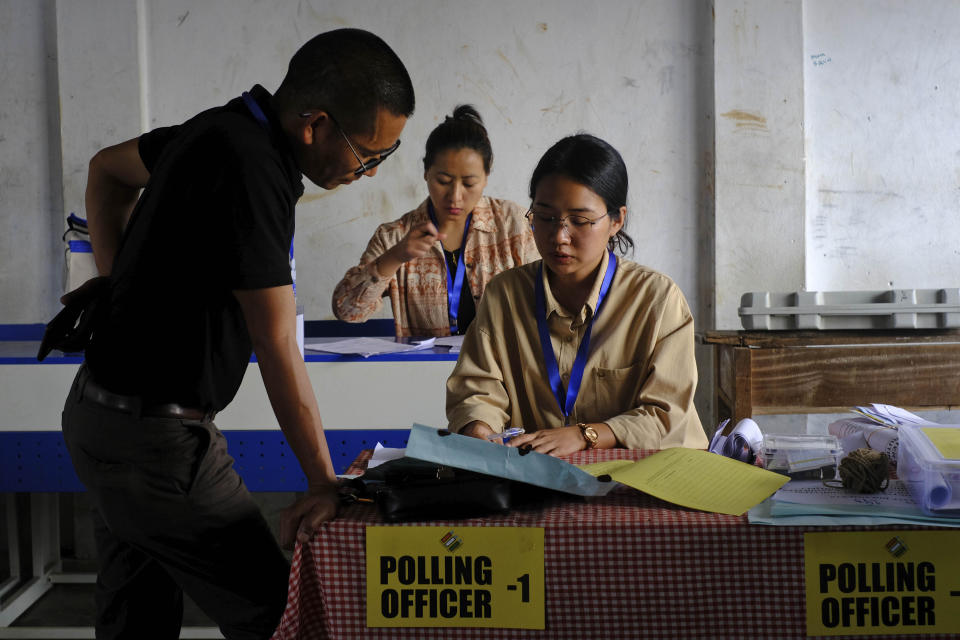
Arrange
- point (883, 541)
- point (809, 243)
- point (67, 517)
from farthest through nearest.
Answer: point (809, 243) < point (67, 517) < point (883, 541)

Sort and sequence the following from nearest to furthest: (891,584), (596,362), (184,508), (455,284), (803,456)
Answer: (891,584) → (803,456) → (184,508) → (596,362) → (455,284)

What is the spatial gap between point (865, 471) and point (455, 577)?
58cm

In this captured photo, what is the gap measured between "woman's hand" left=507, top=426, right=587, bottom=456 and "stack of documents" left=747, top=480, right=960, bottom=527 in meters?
0.40

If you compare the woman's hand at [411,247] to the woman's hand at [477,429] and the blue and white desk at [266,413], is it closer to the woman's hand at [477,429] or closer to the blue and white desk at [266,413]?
the blue and white desk at [266,413]

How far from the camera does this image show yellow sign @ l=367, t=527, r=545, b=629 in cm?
104

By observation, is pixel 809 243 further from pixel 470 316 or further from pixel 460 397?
pixel 460 397

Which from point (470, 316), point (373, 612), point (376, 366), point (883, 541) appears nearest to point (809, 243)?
point (470, 316)

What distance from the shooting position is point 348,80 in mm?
1268

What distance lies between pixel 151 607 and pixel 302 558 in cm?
64

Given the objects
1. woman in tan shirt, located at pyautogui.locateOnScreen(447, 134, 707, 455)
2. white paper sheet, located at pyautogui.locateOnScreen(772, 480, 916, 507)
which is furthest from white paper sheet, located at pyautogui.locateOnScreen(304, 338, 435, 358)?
white paper sheet, located at pyautogui.locateOnScreen(772, 480, 916, 507)

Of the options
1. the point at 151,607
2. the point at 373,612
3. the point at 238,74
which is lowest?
the point at 151,607

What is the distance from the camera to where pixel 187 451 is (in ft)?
4.39

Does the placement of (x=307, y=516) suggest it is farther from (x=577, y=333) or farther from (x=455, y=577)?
(x=577, y=333)

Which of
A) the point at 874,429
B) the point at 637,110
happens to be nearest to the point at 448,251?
the point at 637,110
